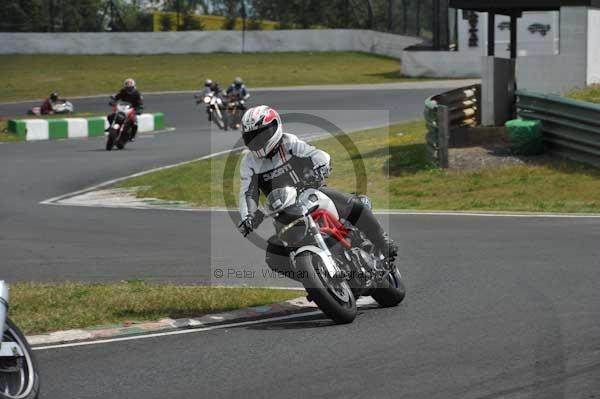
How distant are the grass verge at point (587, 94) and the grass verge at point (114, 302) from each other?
12.7 metres

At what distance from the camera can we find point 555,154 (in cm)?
1922

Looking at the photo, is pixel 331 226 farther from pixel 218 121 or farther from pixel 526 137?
pixel 218 121

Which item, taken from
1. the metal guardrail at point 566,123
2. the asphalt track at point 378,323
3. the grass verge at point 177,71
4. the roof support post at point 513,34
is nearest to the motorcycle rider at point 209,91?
the grass verge at point 177,71

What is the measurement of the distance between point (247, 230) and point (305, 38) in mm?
43853

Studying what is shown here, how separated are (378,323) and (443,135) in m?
11.0

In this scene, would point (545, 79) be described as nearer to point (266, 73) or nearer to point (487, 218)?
point (487, 218)

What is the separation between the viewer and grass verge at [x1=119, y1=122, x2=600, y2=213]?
1673cm

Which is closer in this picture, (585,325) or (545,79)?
(585,325)

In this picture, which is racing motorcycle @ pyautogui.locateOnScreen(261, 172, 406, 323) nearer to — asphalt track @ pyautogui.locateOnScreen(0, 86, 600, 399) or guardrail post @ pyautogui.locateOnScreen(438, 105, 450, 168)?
asphalt track @ pyautogui.locateOnScreen(0, 86, 600, 399)

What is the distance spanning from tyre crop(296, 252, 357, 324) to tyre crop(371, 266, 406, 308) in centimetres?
67

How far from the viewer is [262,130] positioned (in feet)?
27.6

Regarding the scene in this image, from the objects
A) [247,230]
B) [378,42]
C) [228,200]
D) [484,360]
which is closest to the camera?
[484,360]

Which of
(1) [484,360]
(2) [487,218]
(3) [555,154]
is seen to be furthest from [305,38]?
(1) [484,360]

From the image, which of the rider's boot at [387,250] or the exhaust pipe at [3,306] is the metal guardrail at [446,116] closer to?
the rider's boot at [387,250]
